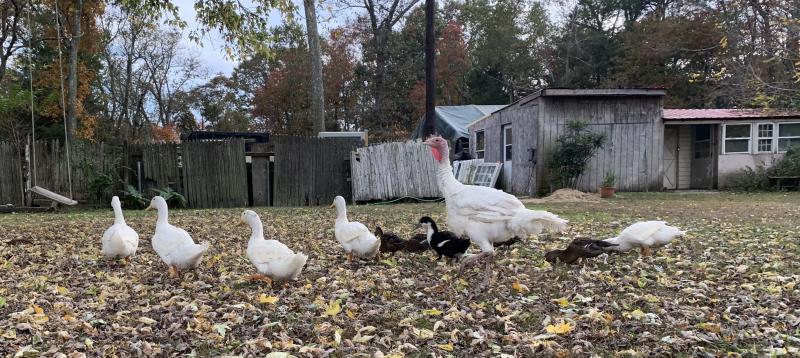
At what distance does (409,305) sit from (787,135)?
62.8ft

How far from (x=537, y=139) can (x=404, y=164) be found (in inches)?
184

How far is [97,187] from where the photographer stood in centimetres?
1318

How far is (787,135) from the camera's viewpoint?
17797 mm

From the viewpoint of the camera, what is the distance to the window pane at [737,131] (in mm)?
17969

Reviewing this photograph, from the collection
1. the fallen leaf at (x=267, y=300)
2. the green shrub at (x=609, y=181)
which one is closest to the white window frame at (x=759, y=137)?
the green shrub at (x=609, y=181)

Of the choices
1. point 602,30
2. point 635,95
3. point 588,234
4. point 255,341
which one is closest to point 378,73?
point 602,30

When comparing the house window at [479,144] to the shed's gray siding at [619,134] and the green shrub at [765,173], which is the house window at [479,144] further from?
the green shrub at [765,173]

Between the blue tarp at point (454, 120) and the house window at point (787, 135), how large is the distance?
34.6 ft

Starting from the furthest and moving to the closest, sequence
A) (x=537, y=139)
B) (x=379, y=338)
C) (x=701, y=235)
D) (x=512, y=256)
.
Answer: (x=537, y=139), (x=701, y=235), (x=512, y=256), (x=379, y=338)

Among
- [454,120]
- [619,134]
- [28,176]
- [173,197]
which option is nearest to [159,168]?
[173,197]

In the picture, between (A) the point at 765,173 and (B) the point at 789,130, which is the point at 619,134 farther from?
(B) the point at 789,130

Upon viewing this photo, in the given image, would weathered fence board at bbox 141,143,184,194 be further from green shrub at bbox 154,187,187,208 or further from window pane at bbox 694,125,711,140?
window pane at bbox 694,125,711,140

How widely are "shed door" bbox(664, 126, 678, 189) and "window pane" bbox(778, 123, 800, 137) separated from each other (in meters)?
3.18

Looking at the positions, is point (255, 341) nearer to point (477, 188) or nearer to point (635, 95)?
point (477, 188)
